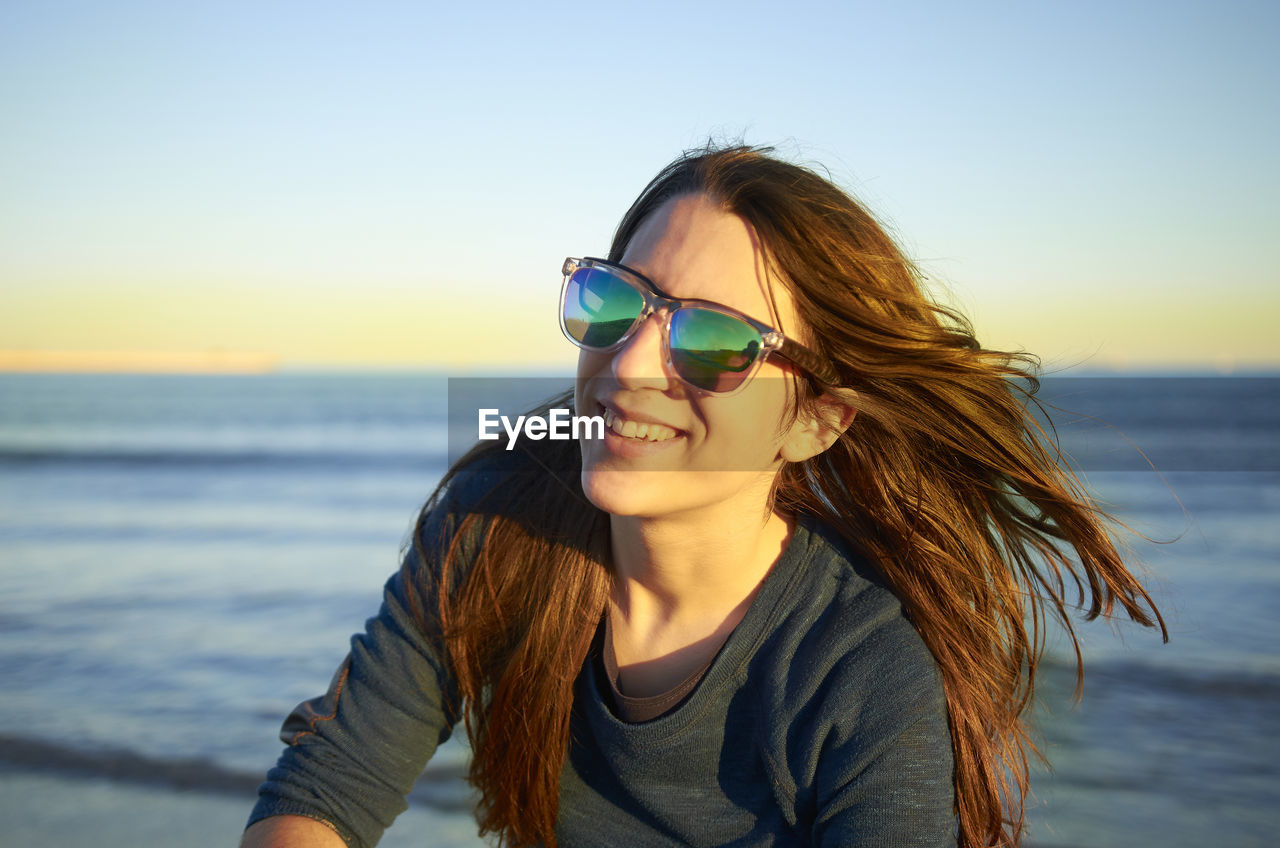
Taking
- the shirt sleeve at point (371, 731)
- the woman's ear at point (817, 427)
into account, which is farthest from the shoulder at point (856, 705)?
the shirt sleeve at point (371, 731)

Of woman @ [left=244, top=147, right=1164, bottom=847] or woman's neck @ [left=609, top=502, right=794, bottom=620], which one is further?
woman's neck @ [left=609, top=502, right=794, bottom=620]

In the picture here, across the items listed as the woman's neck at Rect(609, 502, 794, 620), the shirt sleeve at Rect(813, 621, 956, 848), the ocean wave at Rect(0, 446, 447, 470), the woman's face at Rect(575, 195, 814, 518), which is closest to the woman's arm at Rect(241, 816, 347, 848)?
the woman's neck at Rect(609, 502, 794, 620)

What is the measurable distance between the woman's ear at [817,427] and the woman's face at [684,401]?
0.30 ft

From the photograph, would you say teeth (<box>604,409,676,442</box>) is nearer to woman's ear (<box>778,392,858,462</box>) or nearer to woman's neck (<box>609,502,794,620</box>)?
woman's neck (<box>609,502,794,620</box>)

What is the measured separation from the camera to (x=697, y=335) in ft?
6.46

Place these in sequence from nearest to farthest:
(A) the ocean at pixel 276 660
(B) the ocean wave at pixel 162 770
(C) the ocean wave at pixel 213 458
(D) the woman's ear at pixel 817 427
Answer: (D) the woman's ear at pixel 817 427 → (A) the ocean at pixel 276 660 → (B) the ocean wave at pixel 162 770 → (C) the ocean wave at pixel 213 458

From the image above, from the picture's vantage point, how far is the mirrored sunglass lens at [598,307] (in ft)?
6.73

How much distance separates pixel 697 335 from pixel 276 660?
4.53m

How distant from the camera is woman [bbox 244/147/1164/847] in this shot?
6.31ft

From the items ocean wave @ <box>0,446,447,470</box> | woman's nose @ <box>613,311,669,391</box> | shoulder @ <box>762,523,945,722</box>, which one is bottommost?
ocean wave @ <box>0,446,447,470</box>

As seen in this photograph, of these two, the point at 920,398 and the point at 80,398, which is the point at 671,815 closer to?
the point at 920,398

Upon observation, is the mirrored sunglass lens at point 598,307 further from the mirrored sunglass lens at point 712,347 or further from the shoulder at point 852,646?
the shoulder at point 852,646

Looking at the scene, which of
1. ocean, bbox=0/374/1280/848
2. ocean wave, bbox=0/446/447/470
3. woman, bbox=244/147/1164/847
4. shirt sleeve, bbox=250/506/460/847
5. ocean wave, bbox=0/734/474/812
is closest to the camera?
woman, bbox=244/147/1164/847

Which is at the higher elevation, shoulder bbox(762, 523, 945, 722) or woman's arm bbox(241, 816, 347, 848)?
shoulder bbox(762, 523, 945, 722)
